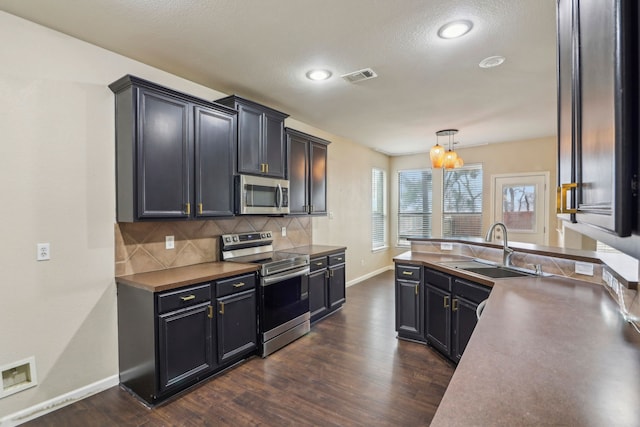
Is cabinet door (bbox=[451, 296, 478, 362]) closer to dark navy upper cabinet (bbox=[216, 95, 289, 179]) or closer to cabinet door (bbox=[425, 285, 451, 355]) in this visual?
cabinet door (bbox=[425, 285, 451, 355])

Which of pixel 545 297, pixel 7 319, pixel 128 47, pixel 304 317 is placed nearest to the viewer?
pixel 545 297

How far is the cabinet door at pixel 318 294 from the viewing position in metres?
3.87

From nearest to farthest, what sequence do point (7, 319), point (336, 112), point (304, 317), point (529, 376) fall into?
1. point (529, 376)
2. point (7, 319)
3. point (304, 317)
4. point (336, 112)

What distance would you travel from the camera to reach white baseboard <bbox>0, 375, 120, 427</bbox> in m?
2.08

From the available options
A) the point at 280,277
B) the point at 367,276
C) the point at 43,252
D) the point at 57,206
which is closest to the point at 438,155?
the point at 280,277

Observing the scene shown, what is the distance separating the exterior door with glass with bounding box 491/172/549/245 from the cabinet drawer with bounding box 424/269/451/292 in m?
3.69

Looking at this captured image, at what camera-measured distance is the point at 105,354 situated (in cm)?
254

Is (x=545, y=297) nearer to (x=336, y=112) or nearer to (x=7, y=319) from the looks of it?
(x=336, y=112)

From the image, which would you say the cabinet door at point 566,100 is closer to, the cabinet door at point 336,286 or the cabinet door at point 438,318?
the cabinet door at point 438,318

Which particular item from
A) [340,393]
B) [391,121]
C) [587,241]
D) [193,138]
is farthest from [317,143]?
[587,241]

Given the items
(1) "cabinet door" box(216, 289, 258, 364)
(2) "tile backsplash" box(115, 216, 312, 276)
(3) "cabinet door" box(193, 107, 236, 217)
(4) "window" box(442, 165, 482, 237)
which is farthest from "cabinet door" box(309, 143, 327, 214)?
(4) "window" box(442, 165, 482, 237)

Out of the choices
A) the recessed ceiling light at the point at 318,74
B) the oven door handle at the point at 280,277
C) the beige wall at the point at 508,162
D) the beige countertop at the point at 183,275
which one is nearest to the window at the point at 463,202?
the beige wall at the point at 508,162

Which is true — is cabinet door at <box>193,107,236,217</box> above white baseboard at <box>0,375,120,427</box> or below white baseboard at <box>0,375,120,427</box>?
above

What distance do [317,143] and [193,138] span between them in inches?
78.2
